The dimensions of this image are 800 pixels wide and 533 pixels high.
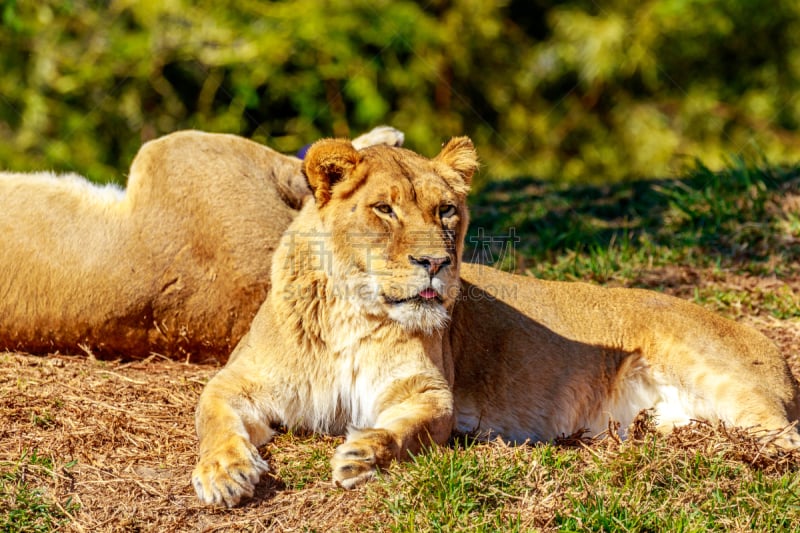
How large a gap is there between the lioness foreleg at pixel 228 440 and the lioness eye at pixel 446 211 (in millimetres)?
932

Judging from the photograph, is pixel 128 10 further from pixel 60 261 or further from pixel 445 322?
pixel 445 322

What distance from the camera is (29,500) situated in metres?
3.26

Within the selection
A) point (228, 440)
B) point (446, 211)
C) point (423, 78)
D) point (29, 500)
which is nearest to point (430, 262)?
point (446, 211)

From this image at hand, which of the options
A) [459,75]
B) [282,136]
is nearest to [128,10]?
[282,136]

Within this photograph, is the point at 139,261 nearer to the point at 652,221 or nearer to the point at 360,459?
the point at 360,459

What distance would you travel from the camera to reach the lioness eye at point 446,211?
3.87 meters

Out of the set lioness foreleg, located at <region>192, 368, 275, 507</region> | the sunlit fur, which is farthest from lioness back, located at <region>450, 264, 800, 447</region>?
lioness foreleg, located at <region>192, 368, 275, 507</region>

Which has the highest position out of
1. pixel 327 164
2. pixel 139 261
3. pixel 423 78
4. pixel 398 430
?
pixel 423 78

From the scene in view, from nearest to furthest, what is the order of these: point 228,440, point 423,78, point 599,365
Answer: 1. point 228,440
2. point 599,365
3. point 423,78

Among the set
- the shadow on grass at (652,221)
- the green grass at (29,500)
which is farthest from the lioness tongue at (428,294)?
the shadow on grass at (652,221)

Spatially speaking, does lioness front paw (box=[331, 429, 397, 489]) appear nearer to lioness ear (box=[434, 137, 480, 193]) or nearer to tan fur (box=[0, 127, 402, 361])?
lioness ear (box=[434, 137, 480, 193])

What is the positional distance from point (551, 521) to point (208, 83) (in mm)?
8614

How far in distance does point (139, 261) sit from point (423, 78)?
22.7 ft

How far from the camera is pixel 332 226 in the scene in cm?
388
